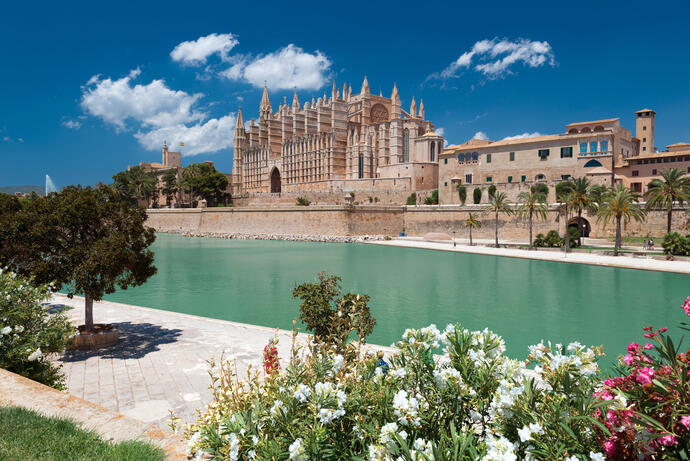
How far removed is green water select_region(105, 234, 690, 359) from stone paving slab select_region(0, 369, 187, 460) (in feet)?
27.6

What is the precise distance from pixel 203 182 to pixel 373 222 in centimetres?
3931

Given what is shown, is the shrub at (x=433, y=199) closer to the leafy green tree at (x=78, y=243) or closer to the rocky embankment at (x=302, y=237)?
the rocky embankment at (x=302, y=237)

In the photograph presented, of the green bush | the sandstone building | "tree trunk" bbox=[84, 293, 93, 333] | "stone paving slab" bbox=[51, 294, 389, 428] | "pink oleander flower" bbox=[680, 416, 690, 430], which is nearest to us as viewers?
"pink oleander flower" bbox=[680, 416, 690, 430]

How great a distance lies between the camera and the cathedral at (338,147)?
200ft

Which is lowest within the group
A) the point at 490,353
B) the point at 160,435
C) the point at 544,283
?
the point at 544,283

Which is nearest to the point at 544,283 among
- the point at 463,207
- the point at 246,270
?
the point at 246,270

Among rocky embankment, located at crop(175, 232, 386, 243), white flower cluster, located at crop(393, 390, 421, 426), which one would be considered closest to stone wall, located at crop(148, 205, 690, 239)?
rocky embankment, located at crop(175, 232, 386, 243)

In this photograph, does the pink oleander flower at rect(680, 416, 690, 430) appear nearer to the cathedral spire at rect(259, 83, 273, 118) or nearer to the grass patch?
the grass patch

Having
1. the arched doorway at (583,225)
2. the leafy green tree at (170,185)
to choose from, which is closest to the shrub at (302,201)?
the leafy green tree at (170,185)

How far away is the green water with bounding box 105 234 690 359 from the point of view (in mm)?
13820

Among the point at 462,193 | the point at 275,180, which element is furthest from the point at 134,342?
the point at 275,180

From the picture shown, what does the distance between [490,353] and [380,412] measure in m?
0.95

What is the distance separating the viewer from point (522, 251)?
34.8 m

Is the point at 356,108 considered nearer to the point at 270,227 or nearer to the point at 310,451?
the point at 270,227
